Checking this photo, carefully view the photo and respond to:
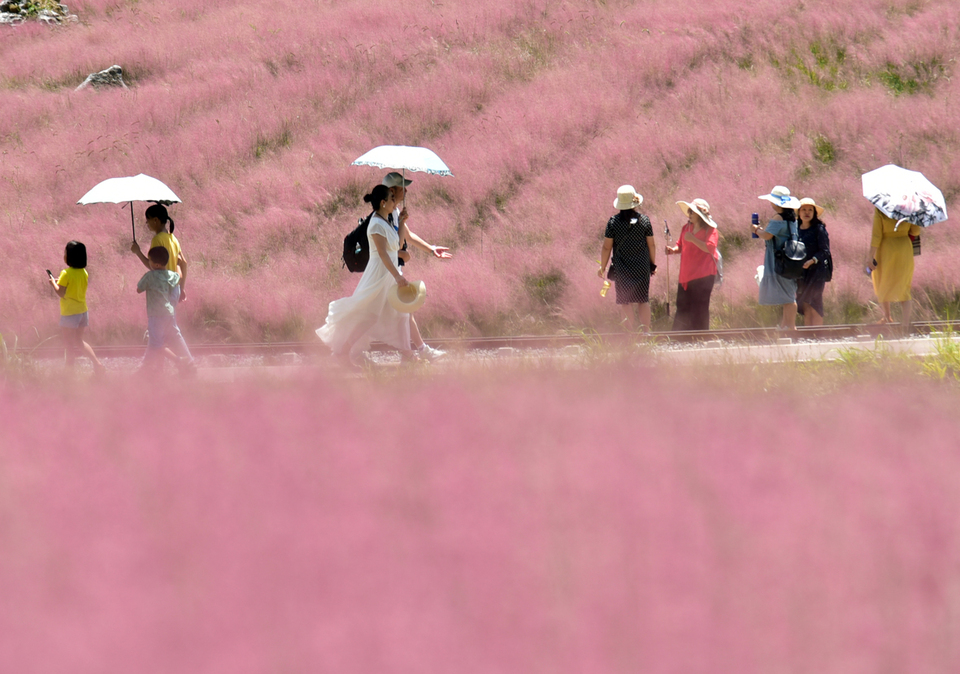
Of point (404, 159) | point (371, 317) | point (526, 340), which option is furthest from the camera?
point (526, 340)

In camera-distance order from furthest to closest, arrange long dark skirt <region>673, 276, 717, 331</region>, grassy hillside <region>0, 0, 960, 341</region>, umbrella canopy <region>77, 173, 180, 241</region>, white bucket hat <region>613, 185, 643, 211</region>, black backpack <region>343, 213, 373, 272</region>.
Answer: grassy hillside <region>0, 0, 960, 341</region> → long dark skirt <region>673, 276, 717, 331</region> → white bucket hat <region>613, 185, 643, 211</region> → umbrella canopy <region>77, 173, 180, 241</region> → black backpack <region>343, 213, 373, 272</region>

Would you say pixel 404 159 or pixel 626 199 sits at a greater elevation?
pixel 404 159

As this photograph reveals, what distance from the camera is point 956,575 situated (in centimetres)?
155

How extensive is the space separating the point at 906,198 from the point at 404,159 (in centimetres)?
508

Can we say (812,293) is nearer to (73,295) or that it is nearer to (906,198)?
(906,198)

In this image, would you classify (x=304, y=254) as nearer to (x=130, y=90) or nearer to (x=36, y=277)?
(x=36, y=277)

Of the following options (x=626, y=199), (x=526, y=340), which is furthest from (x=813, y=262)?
(x=526, y=340)

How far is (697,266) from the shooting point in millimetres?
9406

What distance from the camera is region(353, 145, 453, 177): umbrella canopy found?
8.81m

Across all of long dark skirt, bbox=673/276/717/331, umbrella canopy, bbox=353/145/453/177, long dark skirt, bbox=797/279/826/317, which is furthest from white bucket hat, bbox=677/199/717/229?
umbrella canopy, bbox=353/145/453/177

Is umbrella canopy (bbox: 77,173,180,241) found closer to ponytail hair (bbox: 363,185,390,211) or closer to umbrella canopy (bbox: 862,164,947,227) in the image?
ponytail hair (bbox: 363,185,390,211)

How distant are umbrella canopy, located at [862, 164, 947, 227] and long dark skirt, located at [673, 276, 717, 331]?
71.7 inches

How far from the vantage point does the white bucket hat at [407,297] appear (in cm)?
750

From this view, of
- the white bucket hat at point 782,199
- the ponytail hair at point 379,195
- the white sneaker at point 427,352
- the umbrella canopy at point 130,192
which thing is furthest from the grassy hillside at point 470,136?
the ponytail hair at point 379,195
